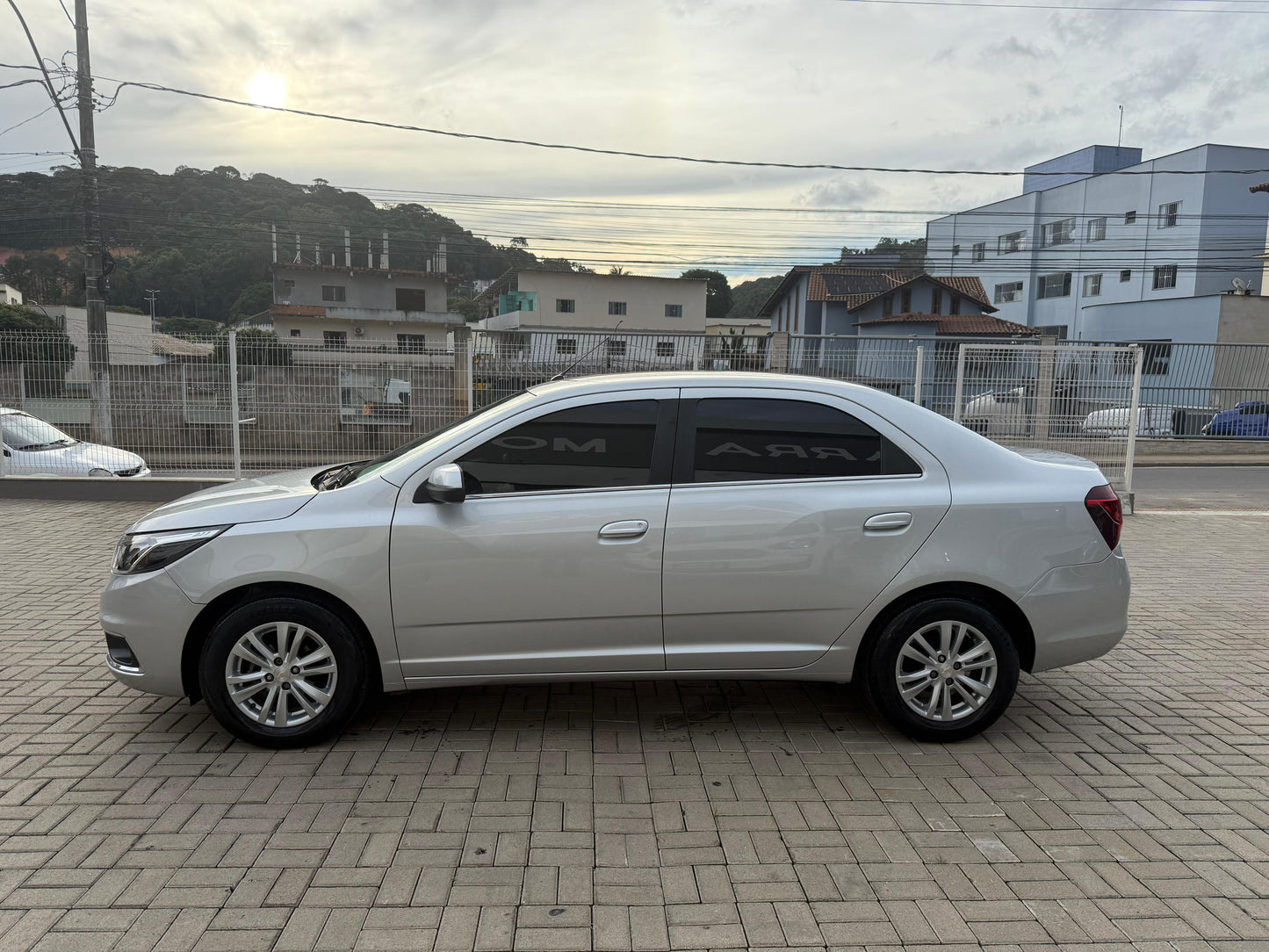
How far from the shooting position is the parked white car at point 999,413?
10.8m

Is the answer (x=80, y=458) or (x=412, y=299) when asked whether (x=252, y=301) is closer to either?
(x=412, y=299)

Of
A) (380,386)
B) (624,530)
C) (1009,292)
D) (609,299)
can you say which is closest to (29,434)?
(380,386)

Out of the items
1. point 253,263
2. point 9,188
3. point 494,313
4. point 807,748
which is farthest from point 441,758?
point 494,313

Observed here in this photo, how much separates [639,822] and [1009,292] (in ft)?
212

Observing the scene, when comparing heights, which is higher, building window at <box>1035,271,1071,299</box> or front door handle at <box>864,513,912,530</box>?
Answer: building window at <box>1035,271,1071,299</box>

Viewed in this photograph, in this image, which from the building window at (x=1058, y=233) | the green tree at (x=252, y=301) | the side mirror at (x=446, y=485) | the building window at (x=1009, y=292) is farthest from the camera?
the building window at (x=1009, y=292)

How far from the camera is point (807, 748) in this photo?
4.08 meters

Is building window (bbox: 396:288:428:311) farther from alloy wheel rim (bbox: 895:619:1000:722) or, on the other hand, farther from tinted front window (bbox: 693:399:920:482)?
alloy wheel rim (bbox: 895:619:1000:722)

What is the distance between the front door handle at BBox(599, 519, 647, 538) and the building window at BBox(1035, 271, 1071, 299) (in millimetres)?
58425

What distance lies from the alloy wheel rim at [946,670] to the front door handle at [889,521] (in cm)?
49

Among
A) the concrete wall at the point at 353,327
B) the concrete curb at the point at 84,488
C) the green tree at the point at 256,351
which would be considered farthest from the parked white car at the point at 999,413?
the concrete wall at the point at 353,327

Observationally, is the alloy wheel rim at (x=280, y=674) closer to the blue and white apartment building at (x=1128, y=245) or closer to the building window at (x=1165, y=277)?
the blue and white apartment building at (x=1128, y=245)

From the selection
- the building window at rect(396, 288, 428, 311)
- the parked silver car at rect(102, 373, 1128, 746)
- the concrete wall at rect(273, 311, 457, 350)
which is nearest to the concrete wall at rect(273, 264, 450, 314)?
the building window at rect(396, 288, 428, 311)

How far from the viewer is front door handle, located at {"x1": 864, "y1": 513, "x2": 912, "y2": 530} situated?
13.0ft
